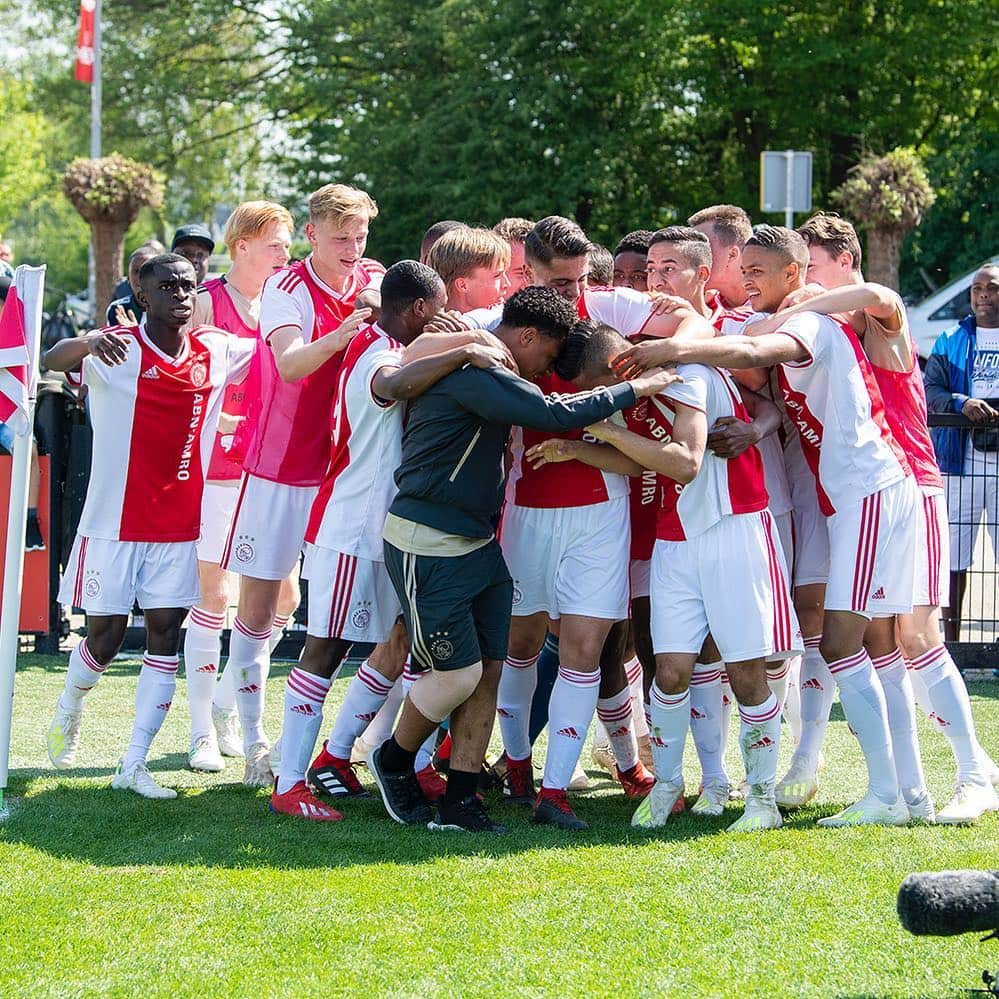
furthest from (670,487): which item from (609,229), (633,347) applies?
(609,229)

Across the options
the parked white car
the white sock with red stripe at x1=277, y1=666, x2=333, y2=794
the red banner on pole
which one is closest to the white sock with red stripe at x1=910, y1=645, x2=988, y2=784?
the white sock with red stripe at x1=277, y1=666, x2=333, y2=794

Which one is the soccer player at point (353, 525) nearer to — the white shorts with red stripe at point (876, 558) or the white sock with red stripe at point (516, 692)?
the white sock with red stripe at point (516, 692)

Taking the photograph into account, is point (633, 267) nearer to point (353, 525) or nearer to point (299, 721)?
point (353, 525)

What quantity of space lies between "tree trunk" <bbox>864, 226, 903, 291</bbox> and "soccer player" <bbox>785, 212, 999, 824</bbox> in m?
13.4

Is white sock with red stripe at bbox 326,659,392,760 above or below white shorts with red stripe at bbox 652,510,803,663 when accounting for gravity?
below

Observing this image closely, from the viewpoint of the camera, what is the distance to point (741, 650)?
5.11 meters

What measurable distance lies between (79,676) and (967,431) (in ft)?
17.1

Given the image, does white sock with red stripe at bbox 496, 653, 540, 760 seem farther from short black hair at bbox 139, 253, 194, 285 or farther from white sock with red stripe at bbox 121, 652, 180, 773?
short black hair at bbox 139, 253, 194, 285

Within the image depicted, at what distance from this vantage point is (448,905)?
4.28m

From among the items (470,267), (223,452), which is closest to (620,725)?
(470,267)

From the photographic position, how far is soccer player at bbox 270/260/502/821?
5.19 meters

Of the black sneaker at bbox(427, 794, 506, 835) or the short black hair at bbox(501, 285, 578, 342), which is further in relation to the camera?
the black sneaker at bbox(427, 794, 506, 835)

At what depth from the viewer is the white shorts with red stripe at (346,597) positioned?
5332mm

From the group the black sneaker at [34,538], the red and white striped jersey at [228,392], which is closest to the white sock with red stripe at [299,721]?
the red and white striped jersey at [228,392]
